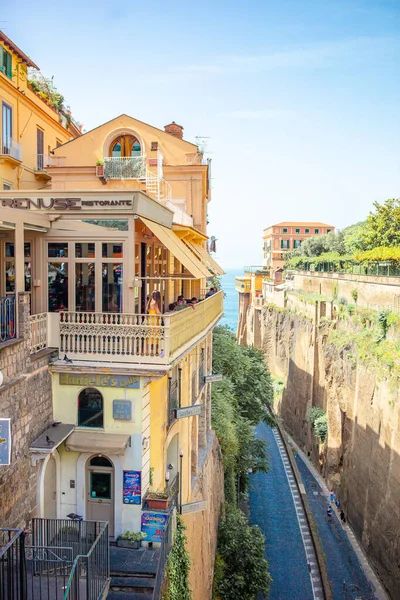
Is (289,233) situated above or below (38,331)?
above

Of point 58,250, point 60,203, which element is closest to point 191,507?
point 58,250

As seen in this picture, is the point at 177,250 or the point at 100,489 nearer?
the point at 100,489

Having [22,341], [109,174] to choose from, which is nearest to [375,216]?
[109,174]

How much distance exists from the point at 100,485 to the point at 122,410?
65.4 inches

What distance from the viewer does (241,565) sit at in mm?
20688

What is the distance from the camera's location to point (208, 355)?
23.0 metres

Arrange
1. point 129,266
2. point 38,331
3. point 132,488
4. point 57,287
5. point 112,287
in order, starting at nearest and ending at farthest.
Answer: point 38,331, point 132,488, point 129,266, point 112,287, point 57,287

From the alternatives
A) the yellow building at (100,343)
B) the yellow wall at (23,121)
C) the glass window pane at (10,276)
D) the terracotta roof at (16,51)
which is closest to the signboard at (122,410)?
the yellow building at (100,343)

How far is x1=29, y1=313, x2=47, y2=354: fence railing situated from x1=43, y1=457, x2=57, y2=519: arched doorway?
7.39 ft

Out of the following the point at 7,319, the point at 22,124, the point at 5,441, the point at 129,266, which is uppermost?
the point at 22,124

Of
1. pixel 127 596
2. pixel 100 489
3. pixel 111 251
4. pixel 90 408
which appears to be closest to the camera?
pixel 127 596

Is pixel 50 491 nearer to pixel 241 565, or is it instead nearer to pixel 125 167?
pixel 125 167

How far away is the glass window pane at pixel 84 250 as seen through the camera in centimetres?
1212

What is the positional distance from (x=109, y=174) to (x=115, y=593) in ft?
42.0
